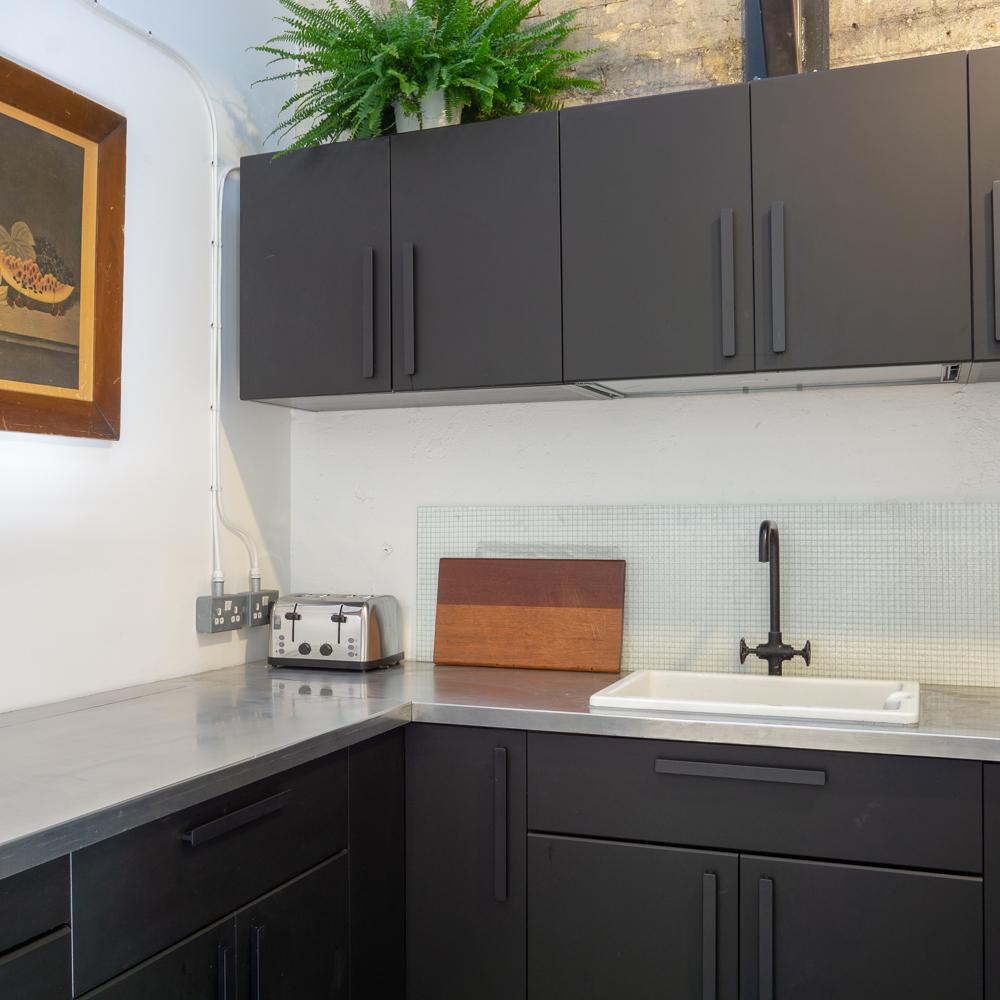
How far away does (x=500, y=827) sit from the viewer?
183 cm

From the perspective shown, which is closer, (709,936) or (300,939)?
(300,939)

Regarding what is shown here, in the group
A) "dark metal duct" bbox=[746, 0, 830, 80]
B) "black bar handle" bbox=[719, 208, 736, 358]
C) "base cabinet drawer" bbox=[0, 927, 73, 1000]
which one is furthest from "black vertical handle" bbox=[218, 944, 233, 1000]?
"dark metal duct" bbox=[746, 0, 830, 80]

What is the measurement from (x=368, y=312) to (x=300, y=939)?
134 centimetres

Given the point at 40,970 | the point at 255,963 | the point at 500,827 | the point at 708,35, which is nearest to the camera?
the point at 40,970

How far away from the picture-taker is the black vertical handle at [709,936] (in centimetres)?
169

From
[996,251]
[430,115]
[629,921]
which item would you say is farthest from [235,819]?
[996,251]

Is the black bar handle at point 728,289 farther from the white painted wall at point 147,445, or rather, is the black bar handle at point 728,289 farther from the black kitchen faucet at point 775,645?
the white painted wall at point 147,445

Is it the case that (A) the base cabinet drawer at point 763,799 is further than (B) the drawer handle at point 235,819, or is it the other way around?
(A) the base cabinet drawer at point 763,799

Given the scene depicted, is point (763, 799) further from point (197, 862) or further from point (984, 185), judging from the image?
point (984, 185)

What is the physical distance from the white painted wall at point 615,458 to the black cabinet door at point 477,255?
393 mm

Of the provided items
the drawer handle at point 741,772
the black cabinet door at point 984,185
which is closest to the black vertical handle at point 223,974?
the drawer handle at point 741,772

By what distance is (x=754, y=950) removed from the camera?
1673 millimetres

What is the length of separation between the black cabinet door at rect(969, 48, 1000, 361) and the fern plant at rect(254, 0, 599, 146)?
86cm

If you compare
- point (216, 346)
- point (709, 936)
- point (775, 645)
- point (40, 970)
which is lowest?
point (709, 936)
